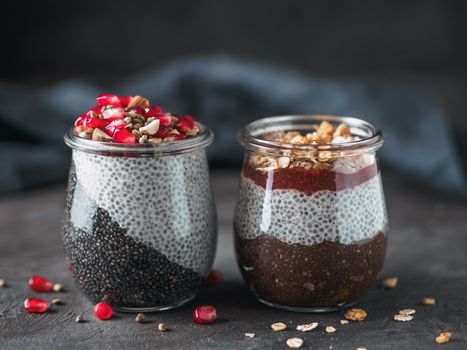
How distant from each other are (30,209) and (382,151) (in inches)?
43.1

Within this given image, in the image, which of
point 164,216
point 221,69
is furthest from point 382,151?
point 164,216

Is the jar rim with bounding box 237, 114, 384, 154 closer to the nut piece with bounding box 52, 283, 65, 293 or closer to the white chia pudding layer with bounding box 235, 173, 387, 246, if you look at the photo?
the white chia pudding layer with bounding box 235, 173, 387, 246

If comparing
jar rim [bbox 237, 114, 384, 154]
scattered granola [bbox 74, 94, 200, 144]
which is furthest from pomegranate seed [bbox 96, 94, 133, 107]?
jar rim [bbox 237, 114, 384, 154]

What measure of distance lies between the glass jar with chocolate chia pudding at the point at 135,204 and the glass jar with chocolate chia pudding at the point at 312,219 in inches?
4.3

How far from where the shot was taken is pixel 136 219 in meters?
1.66

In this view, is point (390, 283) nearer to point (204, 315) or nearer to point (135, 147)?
point (204, 315)

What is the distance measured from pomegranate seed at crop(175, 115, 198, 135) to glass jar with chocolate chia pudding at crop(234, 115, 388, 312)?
0.10 metres

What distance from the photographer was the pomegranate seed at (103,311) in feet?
5.60

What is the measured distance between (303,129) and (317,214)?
30 cm

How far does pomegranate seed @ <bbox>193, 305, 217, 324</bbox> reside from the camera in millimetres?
1700

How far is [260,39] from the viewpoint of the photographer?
3.63 meters

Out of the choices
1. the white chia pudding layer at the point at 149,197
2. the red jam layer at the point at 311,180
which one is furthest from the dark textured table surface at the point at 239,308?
the red jam layer at the point at 311,180

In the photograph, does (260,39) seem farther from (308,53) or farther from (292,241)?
(292,241)

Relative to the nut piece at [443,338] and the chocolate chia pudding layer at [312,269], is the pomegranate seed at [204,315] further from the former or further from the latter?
the nut piece at [443,338]
